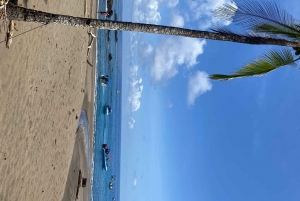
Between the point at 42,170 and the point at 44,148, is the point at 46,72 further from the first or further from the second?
the point at 42,170

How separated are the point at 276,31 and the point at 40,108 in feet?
30.7

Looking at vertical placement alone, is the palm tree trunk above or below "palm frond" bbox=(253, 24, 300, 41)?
below

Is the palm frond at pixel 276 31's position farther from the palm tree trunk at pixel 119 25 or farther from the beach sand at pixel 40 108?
the beach sand at pixel 40 108

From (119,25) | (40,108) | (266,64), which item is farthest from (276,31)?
(40,108)

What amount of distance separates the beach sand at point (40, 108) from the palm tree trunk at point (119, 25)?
12.2 ft

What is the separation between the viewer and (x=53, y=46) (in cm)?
1477

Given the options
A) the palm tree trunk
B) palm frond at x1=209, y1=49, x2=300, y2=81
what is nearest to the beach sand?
the palm tree trunk

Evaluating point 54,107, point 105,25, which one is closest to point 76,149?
point 54,107

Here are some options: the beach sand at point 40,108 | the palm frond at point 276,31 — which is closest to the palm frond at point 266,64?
the palm frond at point 276,31

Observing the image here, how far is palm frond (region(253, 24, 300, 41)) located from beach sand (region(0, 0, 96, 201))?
301 inches

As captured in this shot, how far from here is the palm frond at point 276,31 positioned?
306 inches

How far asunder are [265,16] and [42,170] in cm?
1041

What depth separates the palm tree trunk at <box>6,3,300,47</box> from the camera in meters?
6.76

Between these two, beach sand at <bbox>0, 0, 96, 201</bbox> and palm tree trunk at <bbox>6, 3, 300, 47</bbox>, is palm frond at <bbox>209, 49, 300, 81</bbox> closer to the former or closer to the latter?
palm tree trunk at <bbox>6, 3, 300, 47</bbox>
